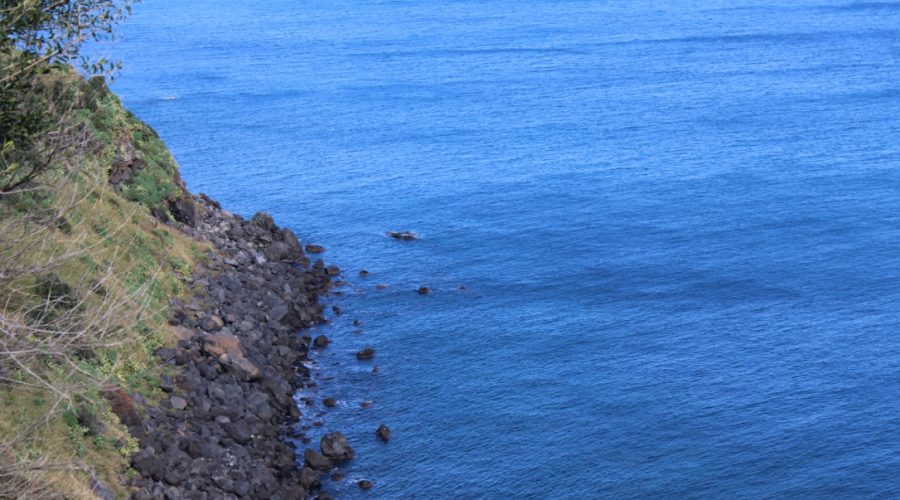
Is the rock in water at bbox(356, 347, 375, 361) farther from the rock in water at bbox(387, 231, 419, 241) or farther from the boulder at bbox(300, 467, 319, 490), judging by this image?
the rock in water at bbox(387, 231, 419, 241)

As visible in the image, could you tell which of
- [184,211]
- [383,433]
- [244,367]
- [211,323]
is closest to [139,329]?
[244,367]

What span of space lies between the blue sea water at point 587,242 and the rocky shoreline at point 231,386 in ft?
8.24

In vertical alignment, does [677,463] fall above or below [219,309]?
below

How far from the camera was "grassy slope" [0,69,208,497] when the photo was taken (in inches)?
1452

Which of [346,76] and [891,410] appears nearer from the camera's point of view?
[891,410]

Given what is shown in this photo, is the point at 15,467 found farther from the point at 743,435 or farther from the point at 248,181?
the point at 248,181

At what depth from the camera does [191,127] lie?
131125 millimetres

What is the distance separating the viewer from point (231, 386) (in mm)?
57938

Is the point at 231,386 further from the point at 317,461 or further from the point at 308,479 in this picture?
the point at 308,479

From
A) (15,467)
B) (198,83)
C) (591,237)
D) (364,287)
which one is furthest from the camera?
(198,83)

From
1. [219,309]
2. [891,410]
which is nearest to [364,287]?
[219,309]

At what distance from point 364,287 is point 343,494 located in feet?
102

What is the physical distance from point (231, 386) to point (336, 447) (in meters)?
6.95

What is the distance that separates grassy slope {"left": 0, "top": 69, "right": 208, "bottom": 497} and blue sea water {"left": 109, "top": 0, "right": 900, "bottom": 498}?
1252 cm
